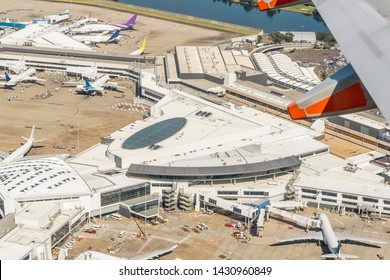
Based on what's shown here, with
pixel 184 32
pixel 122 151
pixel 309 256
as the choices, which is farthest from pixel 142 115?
pixel 184 32

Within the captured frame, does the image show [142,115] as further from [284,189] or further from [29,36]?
[29,36]

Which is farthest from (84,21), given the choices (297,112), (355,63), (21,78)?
(355,63)

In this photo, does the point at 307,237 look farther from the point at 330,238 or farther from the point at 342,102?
the point at 342,102

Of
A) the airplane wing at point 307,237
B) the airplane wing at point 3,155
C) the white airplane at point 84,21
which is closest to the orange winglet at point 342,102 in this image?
the airplane wing at point 307,237

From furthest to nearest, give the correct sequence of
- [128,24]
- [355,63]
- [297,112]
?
1. [128,24]
2. [297,112]
3. [355,63]

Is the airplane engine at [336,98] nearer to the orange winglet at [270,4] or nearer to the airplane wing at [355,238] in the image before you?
the orange winglet at [270,4]

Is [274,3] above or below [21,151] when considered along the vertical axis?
above
